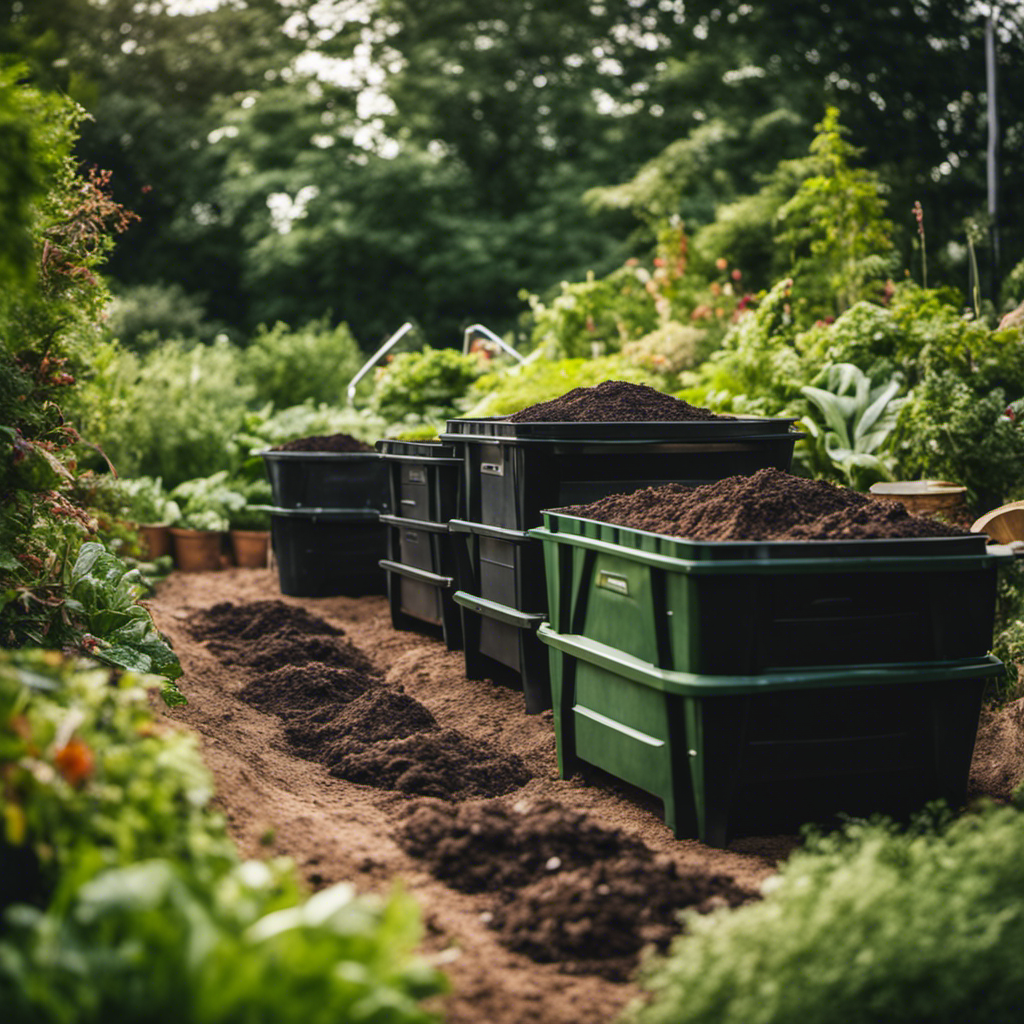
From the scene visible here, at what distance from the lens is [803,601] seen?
134 inches

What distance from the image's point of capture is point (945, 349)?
6.98m

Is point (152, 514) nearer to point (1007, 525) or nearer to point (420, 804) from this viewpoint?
point (420, 804)

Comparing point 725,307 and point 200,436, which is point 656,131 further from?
point 200,436

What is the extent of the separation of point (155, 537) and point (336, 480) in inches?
103

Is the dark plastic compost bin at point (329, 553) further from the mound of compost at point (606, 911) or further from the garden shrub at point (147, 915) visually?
the garden shrub at point (147, 915)

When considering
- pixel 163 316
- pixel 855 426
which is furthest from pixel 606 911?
pixel 163 316

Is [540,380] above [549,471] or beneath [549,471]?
above

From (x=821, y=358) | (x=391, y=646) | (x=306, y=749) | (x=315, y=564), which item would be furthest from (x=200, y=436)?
(x=306, y=749)

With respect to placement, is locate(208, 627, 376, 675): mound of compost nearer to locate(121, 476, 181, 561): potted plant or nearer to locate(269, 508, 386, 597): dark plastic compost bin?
locate(269, 508, 386, 597): dark plastic compost bin

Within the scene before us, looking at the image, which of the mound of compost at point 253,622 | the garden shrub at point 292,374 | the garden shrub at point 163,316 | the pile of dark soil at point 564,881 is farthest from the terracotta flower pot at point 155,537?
the garden shrub at point 163,316

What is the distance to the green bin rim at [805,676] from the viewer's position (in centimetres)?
333

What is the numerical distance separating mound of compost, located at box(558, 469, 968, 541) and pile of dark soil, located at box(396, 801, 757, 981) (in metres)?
0.99

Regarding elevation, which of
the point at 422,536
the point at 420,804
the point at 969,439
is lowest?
the point at 420,804

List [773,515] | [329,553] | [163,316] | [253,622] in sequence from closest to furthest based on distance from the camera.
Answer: [773,515] → [253,622] → [329,553] → [163,316]
